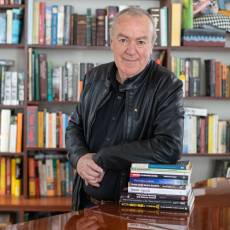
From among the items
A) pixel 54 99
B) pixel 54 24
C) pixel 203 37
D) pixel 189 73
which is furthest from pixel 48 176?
pixel 203 37

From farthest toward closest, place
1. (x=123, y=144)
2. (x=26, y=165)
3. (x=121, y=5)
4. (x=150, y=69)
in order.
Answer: (x=121, y=5) < (x=26, y=165) < (x=150, y=69) < (x=123, y=144)

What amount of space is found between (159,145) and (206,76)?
2213 mm

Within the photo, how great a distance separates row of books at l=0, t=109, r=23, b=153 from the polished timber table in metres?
2.17

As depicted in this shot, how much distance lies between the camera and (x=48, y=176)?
3.76 metres

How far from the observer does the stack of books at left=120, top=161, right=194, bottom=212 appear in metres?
1.56

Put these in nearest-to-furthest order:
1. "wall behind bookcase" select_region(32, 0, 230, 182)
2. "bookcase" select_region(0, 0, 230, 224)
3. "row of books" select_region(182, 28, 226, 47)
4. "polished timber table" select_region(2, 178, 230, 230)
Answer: "polished timber table" select_region(2, 178, 230, 230) → "bookcase" select_region(0, 0, 230, 224) → "row of books" select_region(182, 28, 226, 47) → "wall behind bookcase" select_region(32, 0, 230, 182)

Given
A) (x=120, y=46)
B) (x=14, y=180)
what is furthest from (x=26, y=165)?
(x=120, y=46)

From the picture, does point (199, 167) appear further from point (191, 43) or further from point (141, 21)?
point (141, 21)

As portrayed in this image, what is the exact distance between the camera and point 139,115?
6.10ft

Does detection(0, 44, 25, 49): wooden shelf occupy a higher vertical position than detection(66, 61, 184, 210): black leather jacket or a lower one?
higher

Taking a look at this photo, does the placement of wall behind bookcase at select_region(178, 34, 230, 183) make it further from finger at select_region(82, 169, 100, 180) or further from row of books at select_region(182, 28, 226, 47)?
finger at select_region(82, 169, 100, 180)

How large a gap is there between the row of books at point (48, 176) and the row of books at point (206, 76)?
1137 mm

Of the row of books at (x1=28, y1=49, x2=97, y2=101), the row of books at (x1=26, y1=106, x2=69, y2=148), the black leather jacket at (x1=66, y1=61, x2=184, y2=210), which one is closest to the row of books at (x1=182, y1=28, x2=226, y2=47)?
the row of books at (x1=28, y1=49, x2=97, y2=101)

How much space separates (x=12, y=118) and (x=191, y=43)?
1.52 metres
